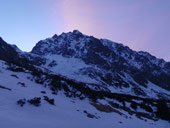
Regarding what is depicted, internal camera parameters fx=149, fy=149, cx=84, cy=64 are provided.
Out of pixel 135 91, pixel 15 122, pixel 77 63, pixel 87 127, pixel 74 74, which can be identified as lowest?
pixel 15 122

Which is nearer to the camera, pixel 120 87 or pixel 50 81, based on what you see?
pixel 50 81

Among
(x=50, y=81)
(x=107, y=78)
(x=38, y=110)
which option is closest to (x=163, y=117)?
(x=50, y=81)

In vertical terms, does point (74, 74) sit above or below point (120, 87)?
above

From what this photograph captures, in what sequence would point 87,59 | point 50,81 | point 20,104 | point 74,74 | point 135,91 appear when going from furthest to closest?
1. point 87,59
2. point 74,74
3. point 135,91
4. point 50,81
5. point 20,104

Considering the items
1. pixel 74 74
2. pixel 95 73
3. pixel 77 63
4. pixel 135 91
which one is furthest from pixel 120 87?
pixel 77 63

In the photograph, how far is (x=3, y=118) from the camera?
9086 millimetres

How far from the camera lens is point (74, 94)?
28.4 m

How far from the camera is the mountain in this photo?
42.7ft

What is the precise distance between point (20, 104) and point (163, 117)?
143 feet

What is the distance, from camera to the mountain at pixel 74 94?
13.0 m

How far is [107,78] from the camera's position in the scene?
145 metres

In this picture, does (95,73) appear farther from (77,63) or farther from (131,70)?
(131,70)

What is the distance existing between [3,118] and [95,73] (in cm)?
13940

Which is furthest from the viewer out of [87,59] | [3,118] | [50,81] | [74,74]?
[87,59]
